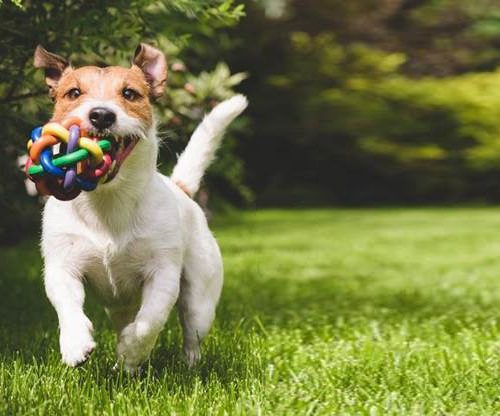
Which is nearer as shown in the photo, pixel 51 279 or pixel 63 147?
pixel 63 147

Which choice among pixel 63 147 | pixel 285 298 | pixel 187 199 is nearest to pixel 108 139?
pixel 63 147

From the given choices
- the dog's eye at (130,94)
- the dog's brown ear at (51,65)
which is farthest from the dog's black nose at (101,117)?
the dog's brown ear at (51,65)

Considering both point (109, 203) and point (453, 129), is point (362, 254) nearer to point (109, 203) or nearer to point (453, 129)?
point (109, 203)

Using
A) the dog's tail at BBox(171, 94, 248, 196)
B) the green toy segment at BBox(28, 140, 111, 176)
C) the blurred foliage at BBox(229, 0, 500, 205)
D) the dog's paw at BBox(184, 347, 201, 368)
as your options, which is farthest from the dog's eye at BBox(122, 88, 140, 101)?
the blurred foliage at BBox(229, 0, 500, 205)

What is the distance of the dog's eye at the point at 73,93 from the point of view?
123 inches

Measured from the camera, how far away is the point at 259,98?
65.6 feet

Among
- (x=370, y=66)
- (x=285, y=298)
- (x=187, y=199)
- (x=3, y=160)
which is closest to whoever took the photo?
(x=187, y=199)

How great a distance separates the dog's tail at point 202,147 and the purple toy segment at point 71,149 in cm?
116

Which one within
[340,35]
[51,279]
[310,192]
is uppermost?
[340,35]

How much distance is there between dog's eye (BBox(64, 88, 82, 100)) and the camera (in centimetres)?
313

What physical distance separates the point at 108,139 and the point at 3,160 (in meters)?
2.05

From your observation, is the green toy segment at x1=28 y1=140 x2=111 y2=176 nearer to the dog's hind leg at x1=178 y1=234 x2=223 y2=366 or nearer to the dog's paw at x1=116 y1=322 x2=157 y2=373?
the dog's paw at x1=116 y1=322 x2=157 y2=373

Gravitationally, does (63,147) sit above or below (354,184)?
above

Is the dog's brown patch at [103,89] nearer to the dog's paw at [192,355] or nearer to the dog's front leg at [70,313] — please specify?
the dog's front leg at [70,313]
